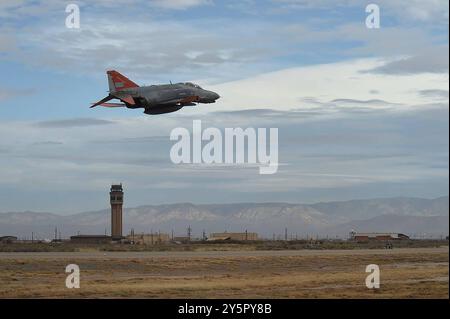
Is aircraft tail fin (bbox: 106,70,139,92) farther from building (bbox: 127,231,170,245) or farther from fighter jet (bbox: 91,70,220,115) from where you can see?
building (bbox: 127,231,170,245)

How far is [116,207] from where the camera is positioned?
563ft

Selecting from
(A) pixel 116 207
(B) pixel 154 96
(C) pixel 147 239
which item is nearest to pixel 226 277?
(B) pixel 154 96

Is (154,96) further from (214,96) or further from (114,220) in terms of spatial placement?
(114,220)

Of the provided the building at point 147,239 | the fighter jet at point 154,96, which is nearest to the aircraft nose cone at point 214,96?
the fighter jet at point 154,96

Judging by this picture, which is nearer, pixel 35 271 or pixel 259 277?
pixel 259 277

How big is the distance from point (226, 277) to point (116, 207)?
118599mm

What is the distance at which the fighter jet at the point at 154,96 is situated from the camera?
2867 inches

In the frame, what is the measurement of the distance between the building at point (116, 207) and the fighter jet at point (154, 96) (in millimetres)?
94956

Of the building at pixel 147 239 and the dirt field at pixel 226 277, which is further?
the building at pixel 147 239

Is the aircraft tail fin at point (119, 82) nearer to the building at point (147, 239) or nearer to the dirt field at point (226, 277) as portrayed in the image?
the dirt field at point (226, 277)
